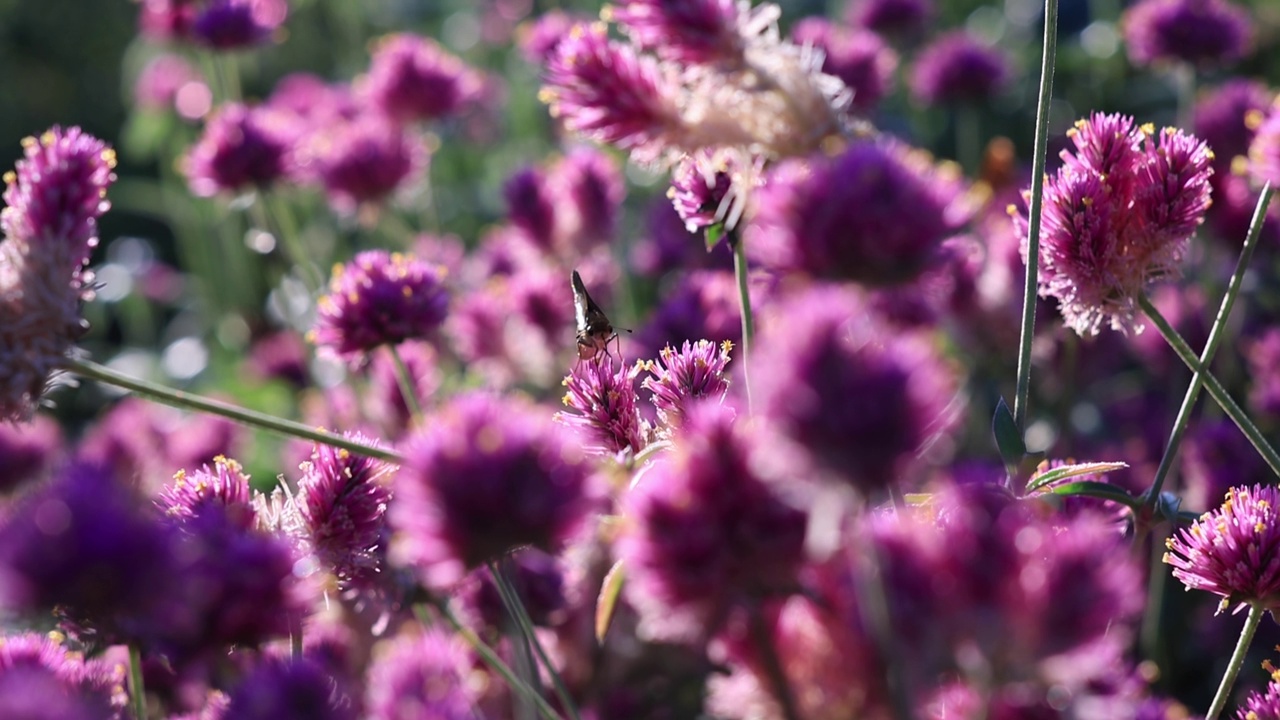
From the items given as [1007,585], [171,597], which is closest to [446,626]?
[171,597]

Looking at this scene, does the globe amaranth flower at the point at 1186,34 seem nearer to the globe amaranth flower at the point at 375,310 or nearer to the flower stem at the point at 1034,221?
the flower stem at the point at 1034,221

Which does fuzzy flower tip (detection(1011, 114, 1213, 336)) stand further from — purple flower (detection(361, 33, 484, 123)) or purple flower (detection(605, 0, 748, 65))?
purple flower (detection(361, 33, 484, 123))

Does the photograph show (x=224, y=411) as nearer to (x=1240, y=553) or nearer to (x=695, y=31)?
(x=695, y=31)

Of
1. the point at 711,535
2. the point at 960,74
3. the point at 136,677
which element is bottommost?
the point at 960,74

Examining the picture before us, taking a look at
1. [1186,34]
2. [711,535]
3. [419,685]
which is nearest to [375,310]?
[419,685]

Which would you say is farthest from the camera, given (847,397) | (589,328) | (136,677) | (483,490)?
(589,328)
